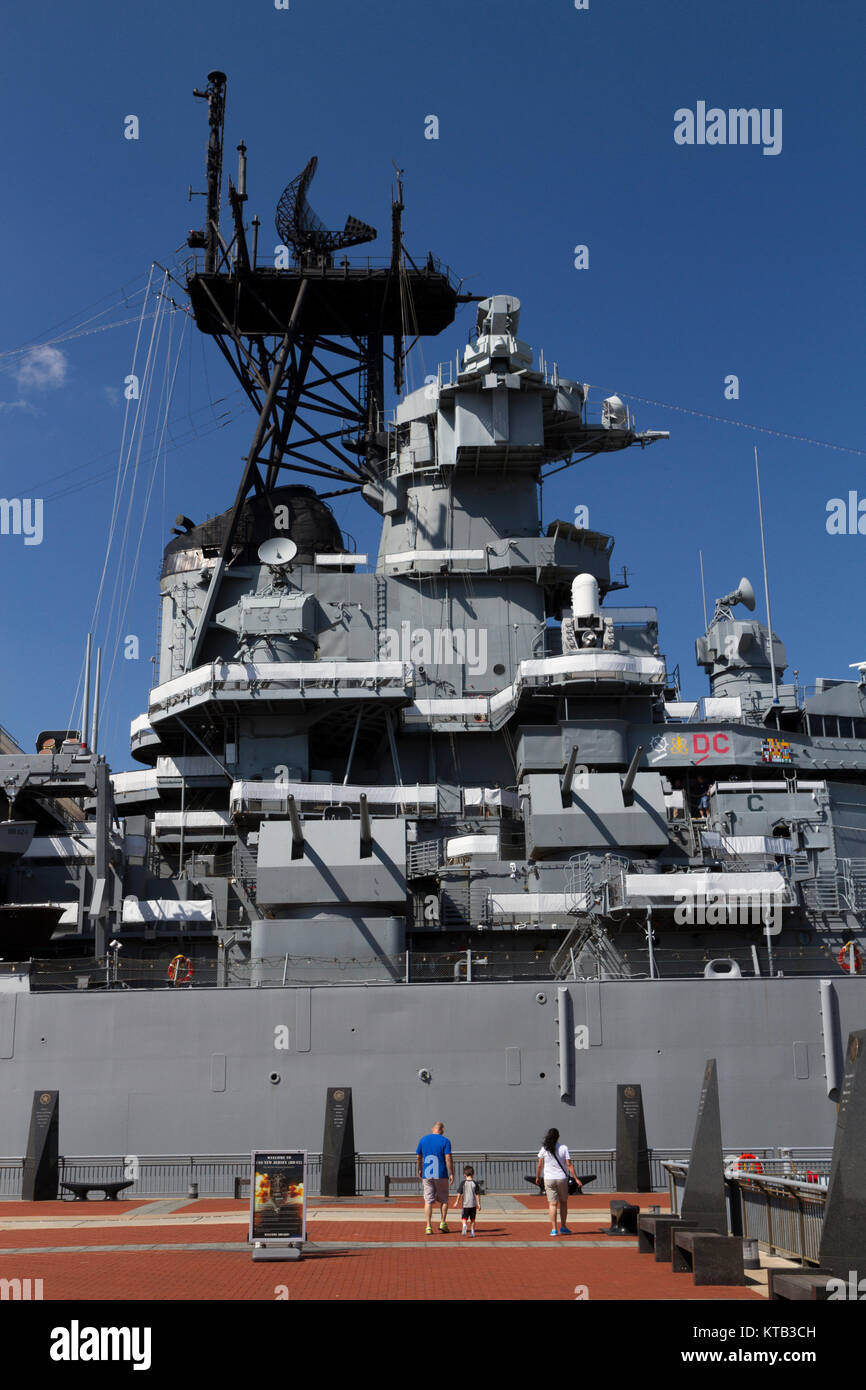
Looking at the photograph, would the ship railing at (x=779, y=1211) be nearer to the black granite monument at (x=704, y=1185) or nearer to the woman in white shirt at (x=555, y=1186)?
the black granite monument at (x=704, y=1185)

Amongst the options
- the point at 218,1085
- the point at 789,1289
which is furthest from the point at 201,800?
the point at 789,1289

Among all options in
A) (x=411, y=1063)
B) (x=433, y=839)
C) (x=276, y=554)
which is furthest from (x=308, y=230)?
(x=411, y=1063)

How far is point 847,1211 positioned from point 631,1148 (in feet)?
34.0

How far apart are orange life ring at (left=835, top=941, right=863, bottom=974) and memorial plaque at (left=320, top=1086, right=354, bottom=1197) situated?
9.23 meters

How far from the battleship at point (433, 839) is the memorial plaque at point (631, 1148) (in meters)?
1.66

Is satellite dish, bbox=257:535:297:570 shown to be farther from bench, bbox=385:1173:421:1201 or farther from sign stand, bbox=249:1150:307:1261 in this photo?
sign stand, bbox=249:1150:307:1261

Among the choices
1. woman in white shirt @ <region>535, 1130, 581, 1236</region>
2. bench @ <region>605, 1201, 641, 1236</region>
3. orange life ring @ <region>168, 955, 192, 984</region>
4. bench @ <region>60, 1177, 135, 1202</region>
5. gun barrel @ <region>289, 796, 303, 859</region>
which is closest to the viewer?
woman in white shirt @ <region>535, 1130, 581, 1236</region>

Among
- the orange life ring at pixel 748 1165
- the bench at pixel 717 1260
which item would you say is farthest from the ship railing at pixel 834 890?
the bench at pixel 717 1260

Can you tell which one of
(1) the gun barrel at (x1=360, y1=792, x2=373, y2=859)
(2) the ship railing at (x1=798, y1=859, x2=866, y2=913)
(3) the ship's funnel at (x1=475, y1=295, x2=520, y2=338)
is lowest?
(2) the ship railing at (x1=798, y1=859, x2=866, y2=913)

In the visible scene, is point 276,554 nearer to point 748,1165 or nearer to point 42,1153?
point 42,1153

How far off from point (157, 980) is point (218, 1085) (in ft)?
6.95

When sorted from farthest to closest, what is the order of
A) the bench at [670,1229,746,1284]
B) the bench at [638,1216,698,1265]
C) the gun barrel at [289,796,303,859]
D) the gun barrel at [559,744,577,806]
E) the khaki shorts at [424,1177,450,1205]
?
the gun barrel at [559,744,577,806] → the gun barrel at [289,796,303,859] → the khaki shorts at [424,1177,450,1205] → the bench at [638,1216,698,1265] → the bench at [670,1229,746,1284]

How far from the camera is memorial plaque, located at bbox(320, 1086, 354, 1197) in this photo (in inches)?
637

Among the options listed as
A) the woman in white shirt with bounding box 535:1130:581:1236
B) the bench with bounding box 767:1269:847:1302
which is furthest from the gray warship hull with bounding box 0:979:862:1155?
the bench with bounding box 767:1269:847:1302
